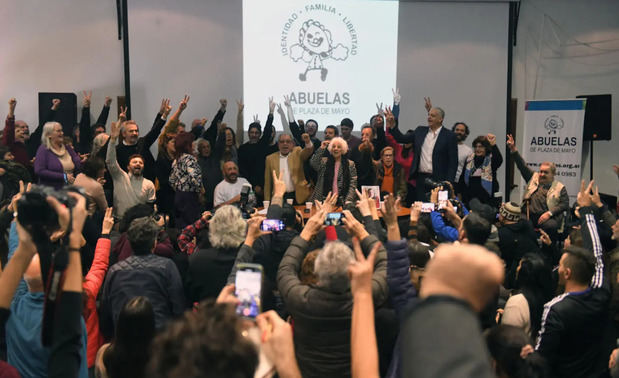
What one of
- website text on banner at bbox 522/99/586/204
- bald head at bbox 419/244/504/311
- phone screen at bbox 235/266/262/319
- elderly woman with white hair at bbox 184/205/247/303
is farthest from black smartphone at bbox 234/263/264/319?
website text on banner at bbox 522/99/586/204

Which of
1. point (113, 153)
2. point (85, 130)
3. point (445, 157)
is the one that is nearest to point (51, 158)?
point (113, 153)

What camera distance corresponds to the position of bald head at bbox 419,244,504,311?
37.7 inches

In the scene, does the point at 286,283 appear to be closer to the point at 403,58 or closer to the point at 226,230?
the point at 226,230

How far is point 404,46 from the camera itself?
8.45m

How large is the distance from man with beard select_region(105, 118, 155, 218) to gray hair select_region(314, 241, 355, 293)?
116 inches

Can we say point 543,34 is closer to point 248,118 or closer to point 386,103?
point 386,103

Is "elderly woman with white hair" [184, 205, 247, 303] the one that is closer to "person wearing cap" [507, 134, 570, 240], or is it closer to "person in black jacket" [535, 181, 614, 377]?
"person in black jacket" [535, 181, 614, 377]

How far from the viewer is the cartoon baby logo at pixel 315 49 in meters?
7.84

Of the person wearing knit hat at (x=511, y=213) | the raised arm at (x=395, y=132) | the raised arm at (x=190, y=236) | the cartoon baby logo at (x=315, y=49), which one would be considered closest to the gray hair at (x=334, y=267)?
the raised arm at (x=190, y=236)

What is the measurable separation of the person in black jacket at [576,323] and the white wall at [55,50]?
6642mm

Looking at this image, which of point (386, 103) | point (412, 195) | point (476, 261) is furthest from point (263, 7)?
point (476, 261)

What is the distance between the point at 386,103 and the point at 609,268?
194 inches

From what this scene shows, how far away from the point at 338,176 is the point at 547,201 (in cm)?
190

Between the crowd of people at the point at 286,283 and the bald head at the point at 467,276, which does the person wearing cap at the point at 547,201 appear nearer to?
the crowd of people at the point at 286,283
